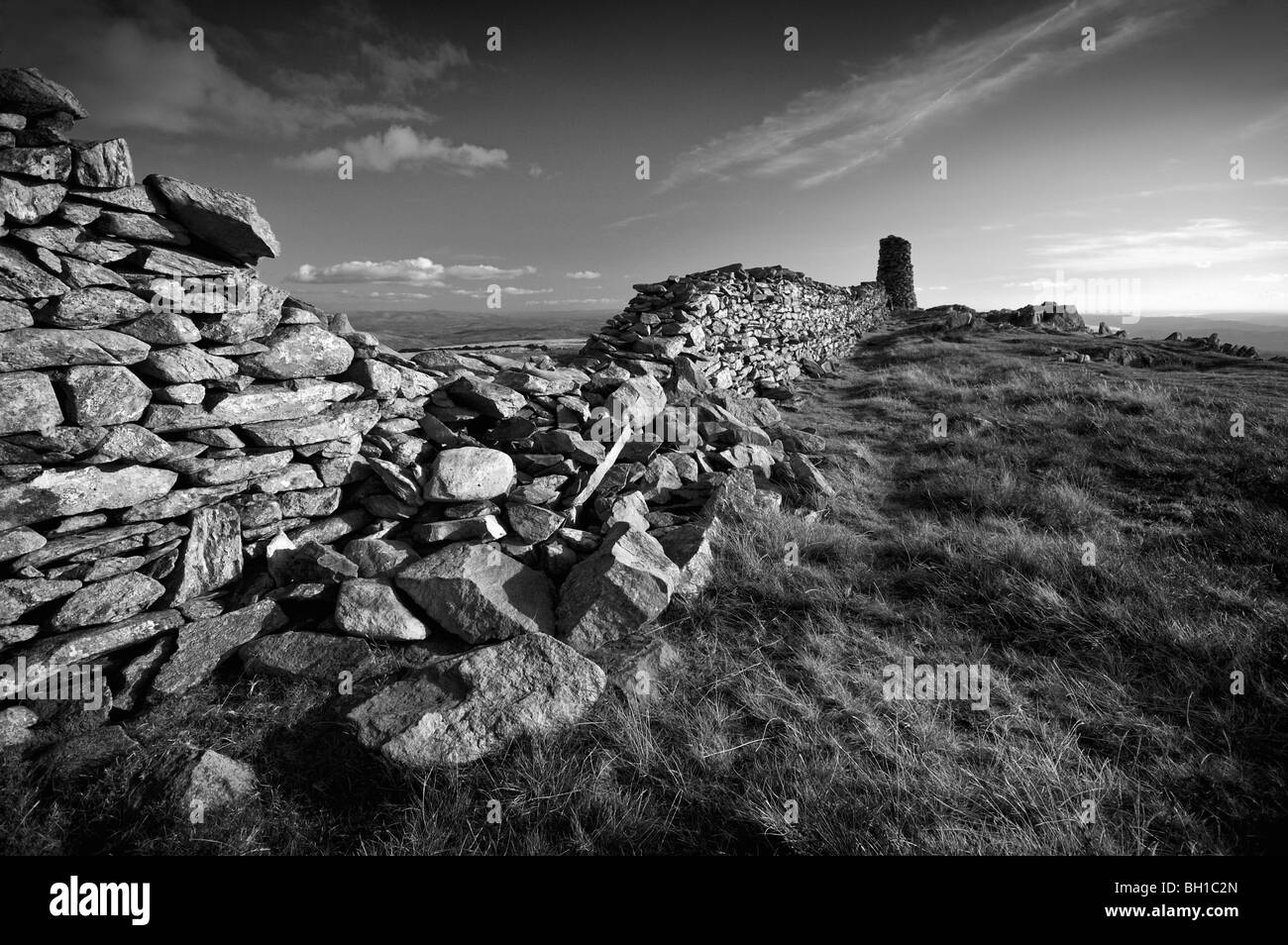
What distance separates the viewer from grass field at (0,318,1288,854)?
2809mm

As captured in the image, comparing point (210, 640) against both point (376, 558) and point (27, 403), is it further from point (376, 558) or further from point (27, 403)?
point (27, 403)

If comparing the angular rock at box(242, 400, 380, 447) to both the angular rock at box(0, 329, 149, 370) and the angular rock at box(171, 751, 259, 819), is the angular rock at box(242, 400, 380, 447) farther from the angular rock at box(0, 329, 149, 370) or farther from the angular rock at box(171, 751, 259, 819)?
the angular rock at box(171, 751, 259, 819)

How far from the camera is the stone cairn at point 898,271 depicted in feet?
134

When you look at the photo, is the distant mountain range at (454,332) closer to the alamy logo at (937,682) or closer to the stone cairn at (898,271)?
the alamy logo at (937,682)

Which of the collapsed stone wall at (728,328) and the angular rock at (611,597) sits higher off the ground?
the collapsed stone wall at (728,328)

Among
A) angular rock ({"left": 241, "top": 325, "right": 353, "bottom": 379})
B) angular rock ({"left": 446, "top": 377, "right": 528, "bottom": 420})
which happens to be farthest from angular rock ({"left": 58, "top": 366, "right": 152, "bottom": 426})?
angular rock ({"left": 446, "top": 377, "right": 528, "bottom": 420})

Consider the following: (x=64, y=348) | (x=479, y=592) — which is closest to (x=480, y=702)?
(x=479, y=592)

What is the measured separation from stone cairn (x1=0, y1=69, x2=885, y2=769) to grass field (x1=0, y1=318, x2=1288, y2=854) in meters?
0.34

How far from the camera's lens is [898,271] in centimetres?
4147

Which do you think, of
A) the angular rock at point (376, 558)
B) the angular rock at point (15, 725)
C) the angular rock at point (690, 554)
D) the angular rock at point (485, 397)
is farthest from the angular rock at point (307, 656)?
the angular rock at point (485, 397)
